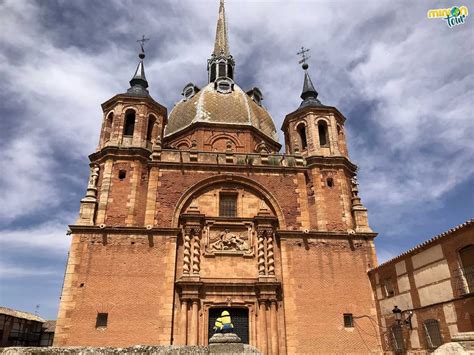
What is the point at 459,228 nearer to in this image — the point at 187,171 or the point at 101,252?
the point at 187,171

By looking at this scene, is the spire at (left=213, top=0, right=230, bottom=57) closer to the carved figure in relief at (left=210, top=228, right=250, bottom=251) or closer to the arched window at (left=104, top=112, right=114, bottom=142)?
the arched window at (left=104, top=112, right=114, bottom=142)

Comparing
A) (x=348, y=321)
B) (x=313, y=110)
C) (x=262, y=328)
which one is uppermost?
(x=313, y=110)

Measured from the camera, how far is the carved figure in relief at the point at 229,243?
17.5 metres

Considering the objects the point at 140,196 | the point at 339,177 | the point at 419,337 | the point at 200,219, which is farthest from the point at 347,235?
the point at 140,196

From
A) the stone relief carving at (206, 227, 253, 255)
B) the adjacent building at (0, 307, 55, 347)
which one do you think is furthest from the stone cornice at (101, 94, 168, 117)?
the adjacent building at (0, 307, 55, 347)

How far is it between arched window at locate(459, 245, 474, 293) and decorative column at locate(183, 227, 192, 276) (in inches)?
420

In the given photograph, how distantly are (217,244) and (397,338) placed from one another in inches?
339

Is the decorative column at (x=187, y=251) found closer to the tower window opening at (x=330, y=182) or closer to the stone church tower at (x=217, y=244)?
the stone church tower at (x=217, y=244)

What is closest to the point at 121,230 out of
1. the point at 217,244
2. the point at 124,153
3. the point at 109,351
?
the point at 124,153

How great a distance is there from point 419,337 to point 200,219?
1025 centimetres

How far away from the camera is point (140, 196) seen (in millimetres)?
18266

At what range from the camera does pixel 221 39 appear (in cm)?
3694

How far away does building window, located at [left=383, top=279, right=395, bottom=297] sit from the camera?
15756 millimetres

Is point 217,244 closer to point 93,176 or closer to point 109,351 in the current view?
point 93,176
